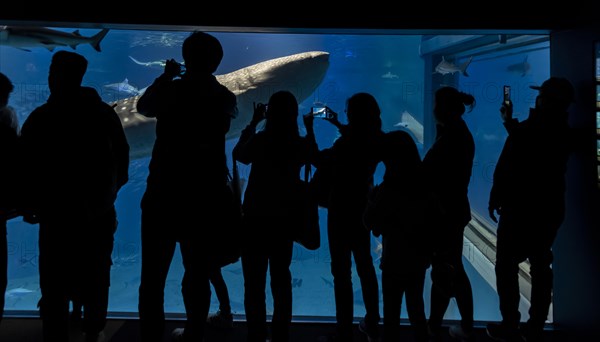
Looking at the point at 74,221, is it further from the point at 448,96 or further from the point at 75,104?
the point at 448,96

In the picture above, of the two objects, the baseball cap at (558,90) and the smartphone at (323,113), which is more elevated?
the baseball cap at (558,90)

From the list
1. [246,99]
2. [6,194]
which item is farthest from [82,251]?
[246,99]

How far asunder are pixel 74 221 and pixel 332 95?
2579 mm

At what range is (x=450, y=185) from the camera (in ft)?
8.51

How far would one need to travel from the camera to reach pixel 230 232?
2154mm

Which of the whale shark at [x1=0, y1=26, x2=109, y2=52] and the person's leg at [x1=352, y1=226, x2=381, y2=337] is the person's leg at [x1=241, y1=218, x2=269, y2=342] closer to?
the person's leg at [x1=352, y1=226, x2=381, y2=337]

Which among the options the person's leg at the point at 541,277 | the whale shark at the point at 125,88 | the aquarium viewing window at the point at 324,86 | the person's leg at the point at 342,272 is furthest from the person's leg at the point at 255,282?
the whale shark at the point at 125,88

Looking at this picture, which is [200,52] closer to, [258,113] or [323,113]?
[258,113]

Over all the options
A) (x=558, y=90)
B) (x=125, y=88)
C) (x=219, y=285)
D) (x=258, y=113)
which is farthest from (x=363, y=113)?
(x=125, y=88)

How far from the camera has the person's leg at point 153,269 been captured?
Answer: 203 centimetres

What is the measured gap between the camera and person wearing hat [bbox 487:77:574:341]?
264 cm

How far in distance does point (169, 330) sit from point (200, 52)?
216 centimetres

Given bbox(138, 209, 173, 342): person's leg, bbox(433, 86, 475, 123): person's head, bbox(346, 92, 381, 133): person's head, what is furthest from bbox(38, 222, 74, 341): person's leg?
bbox(433, 86, 475, 123): person's head

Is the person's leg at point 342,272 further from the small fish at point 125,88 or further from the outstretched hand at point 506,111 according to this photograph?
the small fish at point 125,88
